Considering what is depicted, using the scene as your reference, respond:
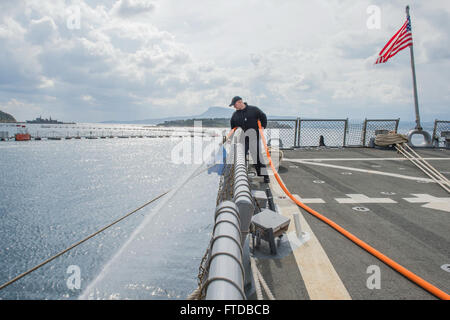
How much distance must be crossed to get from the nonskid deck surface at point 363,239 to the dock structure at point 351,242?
0.4 inches

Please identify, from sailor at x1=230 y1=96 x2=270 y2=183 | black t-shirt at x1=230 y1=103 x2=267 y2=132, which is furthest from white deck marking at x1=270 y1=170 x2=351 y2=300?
black t-shirt at x1=230 y1=103 x2=267 y2=132

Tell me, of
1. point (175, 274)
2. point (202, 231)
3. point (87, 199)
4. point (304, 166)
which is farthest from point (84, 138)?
point (304, 166)

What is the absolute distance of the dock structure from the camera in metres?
2.84

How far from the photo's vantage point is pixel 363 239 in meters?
4.01

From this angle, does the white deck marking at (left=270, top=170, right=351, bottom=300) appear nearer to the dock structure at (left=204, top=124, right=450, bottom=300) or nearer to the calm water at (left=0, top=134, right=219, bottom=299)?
the dock structure at (left=204, top=124, right=450, bottom=300)

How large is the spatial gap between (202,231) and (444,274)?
30.1 meters

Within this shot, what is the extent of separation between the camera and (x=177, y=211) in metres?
43.0

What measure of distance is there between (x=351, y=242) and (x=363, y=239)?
0.89ft

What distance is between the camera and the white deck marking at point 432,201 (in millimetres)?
5529
